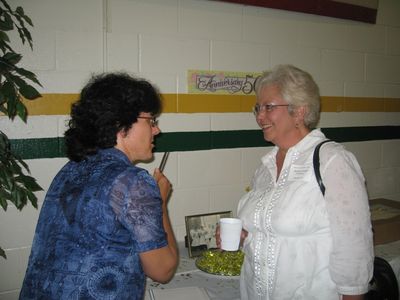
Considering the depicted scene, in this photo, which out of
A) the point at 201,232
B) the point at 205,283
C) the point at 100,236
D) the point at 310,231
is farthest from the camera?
the point at 201,232

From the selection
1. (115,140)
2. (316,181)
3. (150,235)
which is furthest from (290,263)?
(115,140)

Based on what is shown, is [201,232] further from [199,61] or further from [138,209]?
[138,209]

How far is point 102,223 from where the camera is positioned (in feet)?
3.10

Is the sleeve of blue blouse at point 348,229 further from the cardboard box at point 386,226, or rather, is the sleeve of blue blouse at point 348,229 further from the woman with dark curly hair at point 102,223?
the cardboard box at point 386,226

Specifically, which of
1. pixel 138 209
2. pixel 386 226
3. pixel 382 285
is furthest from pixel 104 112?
pixel 386 226

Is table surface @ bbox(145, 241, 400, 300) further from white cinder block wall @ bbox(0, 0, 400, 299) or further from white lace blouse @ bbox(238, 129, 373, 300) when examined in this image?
white cinder block wall @ bbox(0, 0, 400, 299)

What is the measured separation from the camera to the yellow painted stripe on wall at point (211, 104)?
189 centimetres

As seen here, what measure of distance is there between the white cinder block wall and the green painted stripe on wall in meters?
0.04

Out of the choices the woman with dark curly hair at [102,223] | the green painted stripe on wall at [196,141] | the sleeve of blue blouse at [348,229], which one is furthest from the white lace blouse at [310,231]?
the green painted stripe on wall at [196,141]

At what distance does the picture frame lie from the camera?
205cm

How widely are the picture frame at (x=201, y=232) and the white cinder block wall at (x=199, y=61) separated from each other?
7.2 inches

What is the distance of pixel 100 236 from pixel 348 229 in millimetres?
833

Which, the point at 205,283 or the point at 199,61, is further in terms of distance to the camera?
the point at 199,61

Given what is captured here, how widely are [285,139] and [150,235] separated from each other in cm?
79
